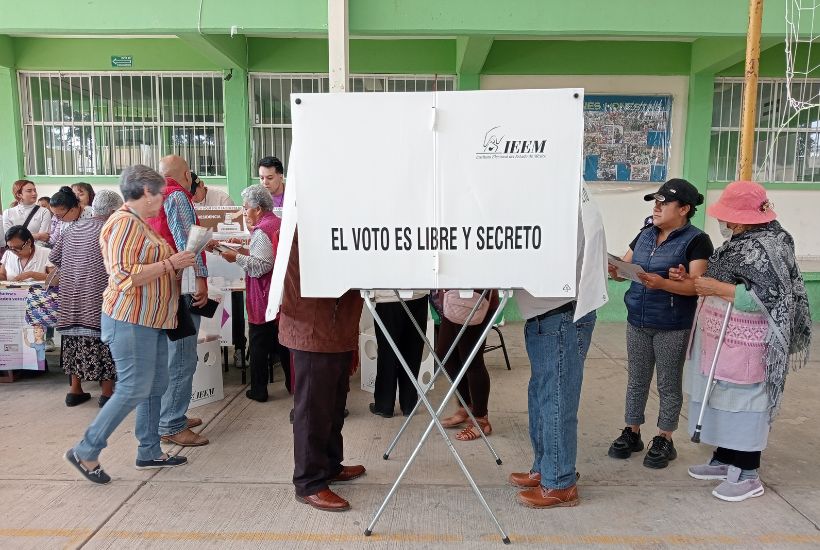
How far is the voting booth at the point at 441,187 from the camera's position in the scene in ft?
7.89

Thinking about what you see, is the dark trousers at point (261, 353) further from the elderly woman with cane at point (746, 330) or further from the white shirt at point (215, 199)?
the elderly woman with cane at point (746, 330)

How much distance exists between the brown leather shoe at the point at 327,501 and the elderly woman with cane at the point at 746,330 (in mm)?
1865

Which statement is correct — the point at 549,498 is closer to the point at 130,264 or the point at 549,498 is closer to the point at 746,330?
the point at 746,330

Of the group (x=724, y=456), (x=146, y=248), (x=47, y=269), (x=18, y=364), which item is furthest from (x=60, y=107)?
(x=724, y=456)

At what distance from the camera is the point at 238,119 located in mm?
8047

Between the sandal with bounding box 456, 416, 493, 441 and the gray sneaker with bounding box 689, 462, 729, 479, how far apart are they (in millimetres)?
1248

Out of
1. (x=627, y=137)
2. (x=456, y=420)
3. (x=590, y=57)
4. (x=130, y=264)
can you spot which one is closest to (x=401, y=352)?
(x=456, y=420)

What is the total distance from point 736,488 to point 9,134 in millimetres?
9220

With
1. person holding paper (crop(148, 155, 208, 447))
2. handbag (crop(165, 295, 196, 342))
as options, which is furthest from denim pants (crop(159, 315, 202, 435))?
handbag (crop(165, 295, 196, 342))

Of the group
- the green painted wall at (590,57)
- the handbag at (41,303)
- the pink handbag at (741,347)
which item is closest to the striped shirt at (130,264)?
the handbag at (41,303)

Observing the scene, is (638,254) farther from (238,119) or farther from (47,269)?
(238,119)

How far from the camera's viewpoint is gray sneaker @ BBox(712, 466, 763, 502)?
3102 mm

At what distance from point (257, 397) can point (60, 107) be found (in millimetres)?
6030

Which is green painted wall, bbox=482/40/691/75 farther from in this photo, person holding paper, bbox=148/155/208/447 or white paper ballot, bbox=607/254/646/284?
white paper ballot, bbox=607/254/646/284
